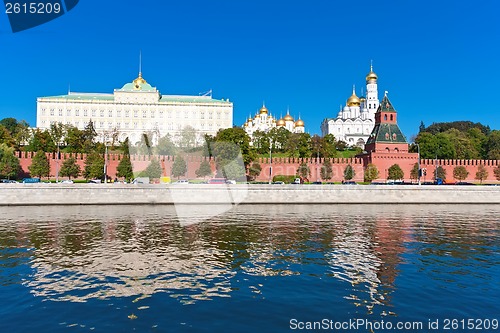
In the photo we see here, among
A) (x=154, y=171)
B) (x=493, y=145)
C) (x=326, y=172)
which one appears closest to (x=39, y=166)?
(x=154, y=171)

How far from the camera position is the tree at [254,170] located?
56041 millimetres

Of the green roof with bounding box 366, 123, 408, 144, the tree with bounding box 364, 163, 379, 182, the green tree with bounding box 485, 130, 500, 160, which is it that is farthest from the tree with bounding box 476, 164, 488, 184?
the tree with bounding box 364, 163, 379, 182

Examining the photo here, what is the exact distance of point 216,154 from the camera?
57.2 metres

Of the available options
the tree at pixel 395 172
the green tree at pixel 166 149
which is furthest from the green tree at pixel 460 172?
the green tree at pixel 166 149

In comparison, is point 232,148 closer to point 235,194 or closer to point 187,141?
point 187,141

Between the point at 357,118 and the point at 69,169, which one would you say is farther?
the point at 357,118

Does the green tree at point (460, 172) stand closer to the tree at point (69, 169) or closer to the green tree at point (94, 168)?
the green tree at point (94, 168)

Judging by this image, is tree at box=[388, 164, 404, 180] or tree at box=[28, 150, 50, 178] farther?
tree at box=[388, 164, 404, 180]

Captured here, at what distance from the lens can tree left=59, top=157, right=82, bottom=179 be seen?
166ft

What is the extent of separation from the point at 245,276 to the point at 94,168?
4050cm

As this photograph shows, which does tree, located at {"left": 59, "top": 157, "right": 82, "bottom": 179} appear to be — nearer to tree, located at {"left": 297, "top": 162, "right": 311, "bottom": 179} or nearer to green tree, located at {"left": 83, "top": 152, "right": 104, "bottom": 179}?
green tree, located at {"left": 83, "top": 152, "right": 104, "bottom": 179}

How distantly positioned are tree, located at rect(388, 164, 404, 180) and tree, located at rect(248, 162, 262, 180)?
58.0ft

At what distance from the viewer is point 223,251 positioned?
17.4m

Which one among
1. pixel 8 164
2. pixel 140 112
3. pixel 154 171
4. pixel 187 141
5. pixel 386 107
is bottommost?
pixel 154 171
